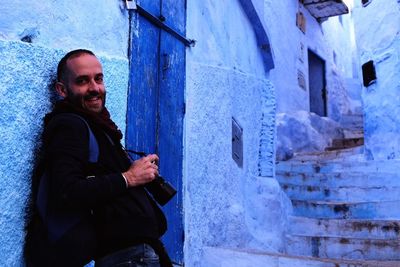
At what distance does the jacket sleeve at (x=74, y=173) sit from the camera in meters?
1.61

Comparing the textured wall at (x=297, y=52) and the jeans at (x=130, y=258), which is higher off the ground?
the textured wall at (x=297, y=52)

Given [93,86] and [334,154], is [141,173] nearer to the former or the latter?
[93,86]

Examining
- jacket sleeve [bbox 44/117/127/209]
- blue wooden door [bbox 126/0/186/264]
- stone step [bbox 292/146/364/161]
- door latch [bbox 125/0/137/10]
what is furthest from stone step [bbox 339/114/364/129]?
jacket sleeve [bbox 44/117/127/209]

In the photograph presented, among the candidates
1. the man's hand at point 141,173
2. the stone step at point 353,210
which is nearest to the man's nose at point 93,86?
the man's hand at point 141,173

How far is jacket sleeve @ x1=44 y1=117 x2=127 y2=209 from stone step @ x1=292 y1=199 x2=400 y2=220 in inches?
163

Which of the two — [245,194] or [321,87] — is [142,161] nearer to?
[245,194]

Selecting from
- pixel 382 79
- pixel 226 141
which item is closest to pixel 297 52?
pixel 382 79

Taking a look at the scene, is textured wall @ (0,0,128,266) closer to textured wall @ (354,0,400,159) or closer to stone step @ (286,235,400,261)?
stone step @ (286,235,400,261)

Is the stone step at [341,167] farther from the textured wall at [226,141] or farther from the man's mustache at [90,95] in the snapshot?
the man's mustache at [90,95]

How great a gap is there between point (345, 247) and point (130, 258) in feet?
10.1

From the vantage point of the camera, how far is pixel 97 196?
1637mm

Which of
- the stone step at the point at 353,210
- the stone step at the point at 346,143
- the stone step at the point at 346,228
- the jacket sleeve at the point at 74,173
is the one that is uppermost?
the stone step at the point at 346,143

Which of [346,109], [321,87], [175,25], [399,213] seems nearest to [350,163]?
[399,213]

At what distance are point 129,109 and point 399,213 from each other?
3.66 metres
